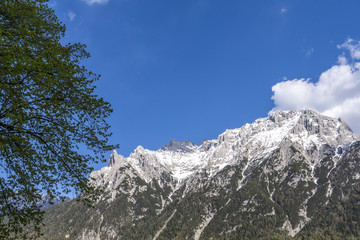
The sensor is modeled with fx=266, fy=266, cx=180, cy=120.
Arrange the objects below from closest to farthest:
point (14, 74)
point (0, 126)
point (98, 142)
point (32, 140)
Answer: point (14, 74) < point (0, 126) < point (32, 140) < point (98, 142)

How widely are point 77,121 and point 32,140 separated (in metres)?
2.41

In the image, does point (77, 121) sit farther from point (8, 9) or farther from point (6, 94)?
point (8, 9)

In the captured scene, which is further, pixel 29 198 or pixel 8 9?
pixel 29 198

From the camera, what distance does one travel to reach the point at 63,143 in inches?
562

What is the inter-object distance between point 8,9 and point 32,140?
6.65 m

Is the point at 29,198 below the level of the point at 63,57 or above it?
below

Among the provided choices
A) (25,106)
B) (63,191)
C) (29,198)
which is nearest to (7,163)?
(29,198)

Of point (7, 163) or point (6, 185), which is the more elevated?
point (7, 163)

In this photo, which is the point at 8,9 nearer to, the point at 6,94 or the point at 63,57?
the point at 63,57

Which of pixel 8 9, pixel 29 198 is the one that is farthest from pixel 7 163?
pixel 8 9

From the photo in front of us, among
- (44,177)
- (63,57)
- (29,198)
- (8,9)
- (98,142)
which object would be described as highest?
(8,9)

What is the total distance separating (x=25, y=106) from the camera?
39.4 ft

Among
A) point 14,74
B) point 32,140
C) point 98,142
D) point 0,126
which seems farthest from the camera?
point 98,142

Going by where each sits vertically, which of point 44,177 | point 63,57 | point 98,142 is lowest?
point 44,177
